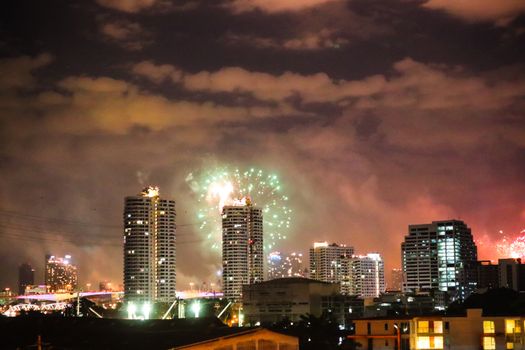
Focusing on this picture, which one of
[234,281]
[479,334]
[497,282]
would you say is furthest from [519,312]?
[234,281]

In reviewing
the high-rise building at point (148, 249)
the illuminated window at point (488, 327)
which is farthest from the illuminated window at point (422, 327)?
the high-rise building at point (148, 249)

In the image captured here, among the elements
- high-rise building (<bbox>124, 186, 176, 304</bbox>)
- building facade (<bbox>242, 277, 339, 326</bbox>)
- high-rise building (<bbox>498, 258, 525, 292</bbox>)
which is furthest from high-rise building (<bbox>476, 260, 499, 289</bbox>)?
high-rise building (<bbox>124, 186, 176, 304</bbox>)

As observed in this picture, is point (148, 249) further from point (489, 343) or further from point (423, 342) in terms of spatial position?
point (489, 343)

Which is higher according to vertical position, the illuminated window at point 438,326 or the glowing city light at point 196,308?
the glowing city light at point 196,308

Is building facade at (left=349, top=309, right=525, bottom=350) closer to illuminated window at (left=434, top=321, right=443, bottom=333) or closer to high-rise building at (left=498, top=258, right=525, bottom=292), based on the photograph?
illuminated window at (left=434, top=321, right=443, bottom=333)

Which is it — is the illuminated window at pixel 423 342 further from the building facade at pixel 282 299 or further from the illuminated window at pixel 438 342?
the building facade at pixel 282 299

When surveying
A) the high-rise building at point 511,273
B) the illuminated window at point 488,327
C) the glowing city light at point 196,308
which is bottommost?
the illuminated window at point 488,327

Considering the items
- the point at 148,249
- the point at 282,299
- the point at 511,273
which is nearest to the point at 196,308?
the point at 282,299
